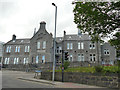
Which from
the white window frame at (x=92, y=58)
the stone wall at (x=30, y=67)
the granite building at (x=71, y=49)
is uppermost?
the granite building at (x=71, y=49)

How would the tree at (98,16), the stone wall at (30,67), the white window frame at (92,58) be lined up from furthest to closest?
the white window frame at (92,58)
the stone wall at (30,67)
the tree at (98,16)

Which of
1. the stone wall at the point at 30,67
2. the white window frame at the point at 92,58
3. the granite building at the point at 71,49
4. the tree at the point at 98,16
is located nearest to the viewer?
the tree at the point at 98,16

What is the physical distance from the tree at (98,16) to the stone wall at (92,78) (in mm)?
4891

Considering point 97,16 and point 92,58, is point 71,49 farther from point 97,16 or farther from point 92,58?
A: point 97,16

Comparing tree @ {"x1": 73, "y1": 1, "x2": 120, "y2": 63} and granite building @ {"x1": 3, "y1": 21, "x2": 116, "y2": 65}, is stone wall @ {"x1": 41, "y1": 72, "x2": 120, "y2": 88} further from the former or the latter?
granite building @ {"x1": 3, "y1": 21, "x2": 116, "y2": 65}

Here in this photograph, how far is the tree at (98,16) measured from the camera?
10636 millimetres

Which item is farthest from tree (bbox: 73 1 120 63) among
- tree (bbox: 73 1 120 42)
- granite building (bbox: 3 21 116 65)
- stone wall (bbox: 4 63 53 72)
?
granite building (bbox: 3 21 116 65)

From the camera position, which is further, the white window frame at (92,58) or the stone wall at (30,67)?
the white window frame at (92,58)

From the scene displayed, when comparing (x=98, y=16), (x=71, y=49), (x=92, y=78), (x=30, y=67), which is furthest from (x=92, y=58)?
(x=98, y=16)

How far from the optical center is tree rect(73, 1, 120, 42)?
10636mm

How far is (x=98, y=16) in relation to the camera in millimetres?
10750

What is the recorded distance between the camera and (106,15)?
10812 mm

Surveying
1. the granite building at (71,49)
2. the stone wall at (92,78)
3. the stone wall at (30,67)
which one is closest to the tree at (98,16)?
the stone wall at (92,78)

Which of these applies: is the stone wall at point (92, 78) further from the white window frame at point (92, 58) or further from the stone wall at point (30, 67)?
the white window frame at point (92, 58)
